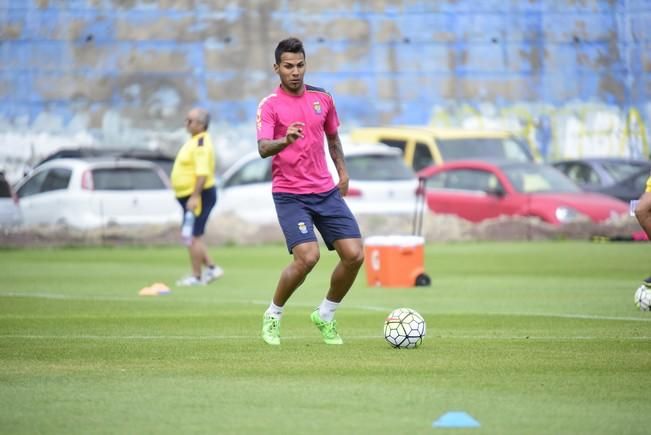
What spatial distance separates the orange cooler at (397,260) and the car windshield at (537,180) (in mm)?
10187

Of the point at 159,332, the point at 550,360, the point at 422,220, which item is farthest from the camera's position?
the point at 422,220

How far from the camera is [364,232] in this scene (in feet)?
93.3

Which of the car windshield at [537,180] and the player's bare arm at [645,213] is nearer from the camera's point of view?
the player's bare arm at [645,213]

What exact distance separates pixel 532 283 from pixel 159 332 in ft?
26.2

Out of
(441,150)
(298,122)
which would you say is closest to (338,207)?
(298,122)

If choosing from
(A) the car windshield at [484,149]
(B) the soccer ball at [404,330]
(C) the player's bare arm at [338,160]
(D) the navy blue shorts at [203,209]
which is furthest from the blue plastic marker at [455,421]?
(A) the car windshield at [484,149]

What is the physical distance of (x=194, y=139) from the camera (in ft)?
64.1

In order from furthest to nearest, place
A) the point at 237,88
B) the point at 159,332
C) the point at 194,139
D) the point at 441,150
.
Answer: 1. the point at 237,88
2. the point at 441,150
3. the point at 194,139
4. the point at 159,332

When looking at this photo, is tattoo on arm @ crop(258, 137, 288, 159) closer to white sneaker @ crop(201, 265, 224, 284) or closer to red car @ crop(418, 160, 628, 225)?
white sneaker @ crop(201, 265, 224, 284)

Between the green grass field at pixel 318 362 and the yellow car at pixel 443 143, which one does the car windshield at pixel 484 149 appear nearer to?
the yellow car at pixel 443 143

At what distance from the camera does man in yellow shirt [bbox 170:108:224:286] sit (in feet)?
63.2

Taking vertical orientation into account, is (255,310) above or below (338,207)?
below

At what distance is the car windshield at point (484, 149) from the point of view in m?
32.7

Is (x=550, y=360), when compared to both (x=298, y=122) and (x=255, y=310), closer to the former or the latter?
(x=298, y=122)
